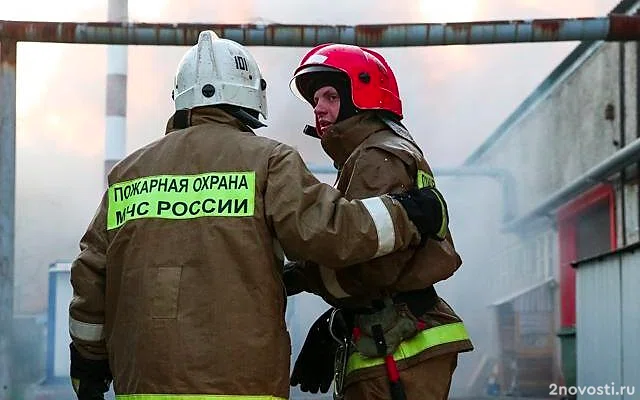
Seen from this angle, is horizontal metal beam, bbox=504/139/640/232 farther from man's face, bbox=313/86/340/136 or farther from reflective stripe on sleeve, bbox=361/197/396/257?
reflective stripe on sleeve, bbox=361/197/396/257

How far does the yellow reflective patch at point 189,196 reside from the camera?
2809mm

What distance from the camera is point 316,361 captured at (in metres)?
3.55

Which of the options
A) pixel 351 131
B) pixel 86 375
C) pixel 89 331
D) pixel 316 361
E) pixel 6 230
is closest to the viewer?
pixel 89 331

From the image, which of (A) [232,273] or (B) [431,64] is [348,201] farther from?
(B) [431,64]

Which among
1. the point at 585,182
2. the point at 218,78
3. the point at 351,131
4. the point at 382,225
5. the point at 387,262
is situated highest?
the point at 585,182

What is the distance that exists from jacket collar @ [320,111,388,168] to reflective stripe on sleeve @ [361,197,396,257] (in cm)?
49

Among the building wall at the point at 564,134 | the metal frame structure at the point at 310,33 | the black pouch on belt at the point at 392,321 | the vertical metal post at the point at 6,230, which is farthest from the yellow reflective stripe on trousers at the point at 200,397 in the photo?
the building wall at the point at 564,134

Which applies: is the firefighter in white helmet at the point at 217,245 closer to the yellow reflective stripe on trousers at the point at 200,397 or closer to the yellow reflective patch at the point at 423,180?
the yellow reflective stripe on trousers at the point at 200,397

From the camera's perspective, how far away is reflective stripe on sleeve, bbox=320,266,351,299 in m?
3.10

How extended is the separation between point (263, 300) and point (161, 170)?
472 millimetres

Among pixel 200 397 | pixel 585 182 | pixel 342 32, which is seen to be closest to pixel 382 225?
pixel 200 397

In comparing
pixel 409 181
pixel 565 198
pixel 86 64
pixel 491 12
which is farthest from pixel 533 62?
pixel 409 181

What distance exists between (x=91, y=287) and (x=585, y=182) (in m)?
11.1

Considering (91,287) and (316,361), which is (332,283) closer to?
(316,361)
